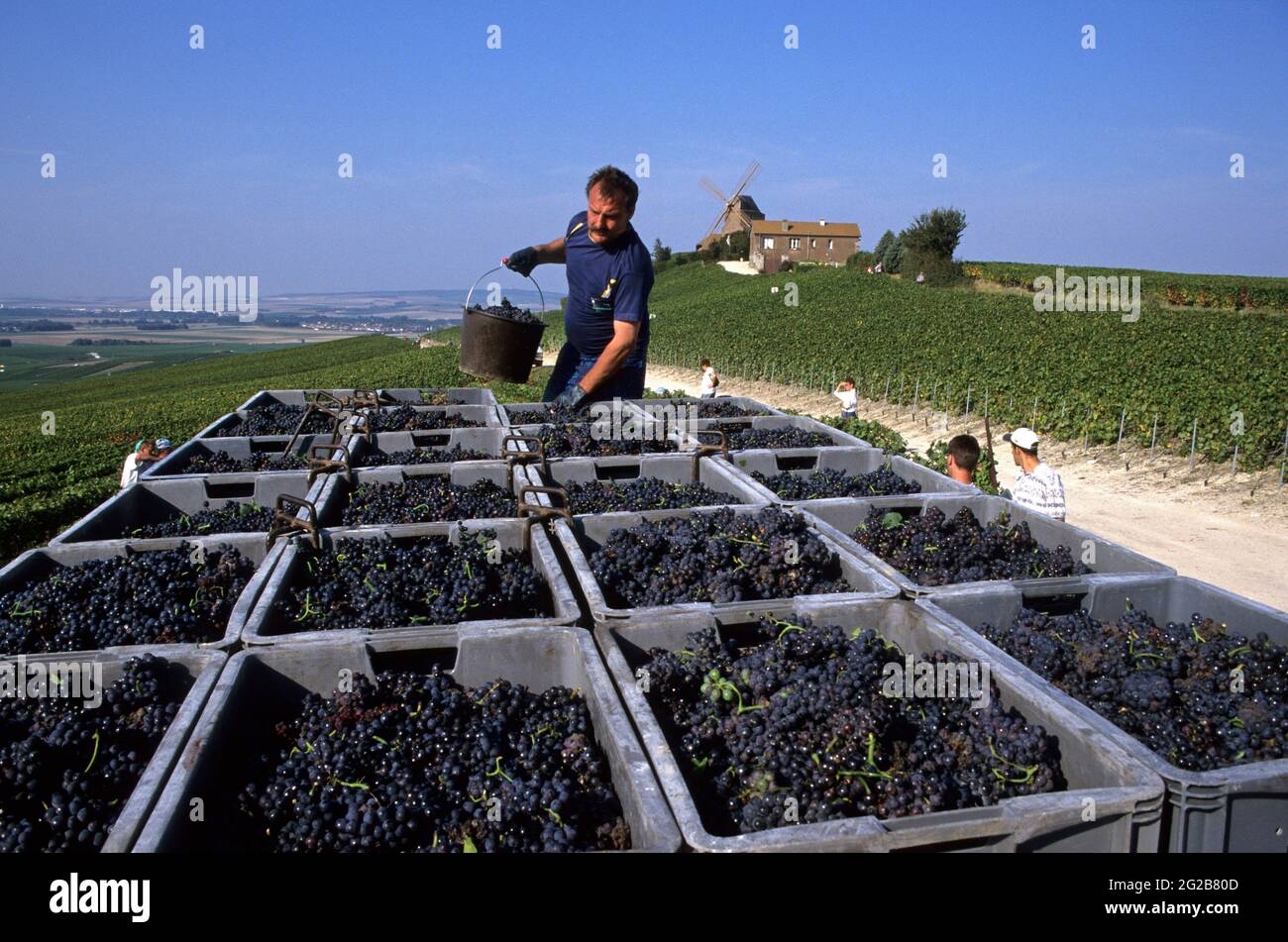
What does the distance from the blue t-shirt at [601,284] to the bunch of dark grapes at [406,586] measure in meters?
2.72

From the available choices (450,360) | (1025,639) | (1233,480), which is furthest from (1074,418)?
(450,360)

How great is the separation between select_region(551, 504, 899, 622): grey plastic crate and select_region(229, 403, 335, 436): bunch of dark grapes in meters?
3.43

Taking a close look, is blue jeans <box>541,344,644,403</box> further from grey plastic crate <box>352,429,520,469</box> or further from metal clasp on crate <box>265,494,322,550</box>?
metal clasp on crate <box>265,494,322,550</box>

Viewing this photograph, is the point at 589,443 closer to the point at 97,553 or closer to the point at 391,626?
the point at 391,626

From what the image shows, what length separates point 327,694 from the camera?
8.32ft

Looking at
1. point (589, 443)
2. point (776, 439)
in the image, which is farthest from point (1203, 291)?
point (589, 443)

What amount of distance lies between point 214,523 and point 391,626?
6.11ft

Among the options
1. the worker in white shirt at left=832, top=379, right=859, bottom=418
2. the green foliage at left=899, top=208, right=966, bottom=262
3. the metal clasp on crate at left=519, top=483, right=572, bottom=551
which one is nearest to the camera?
the metal clasp on crate at left=519, top=483, right=572, bottom=551

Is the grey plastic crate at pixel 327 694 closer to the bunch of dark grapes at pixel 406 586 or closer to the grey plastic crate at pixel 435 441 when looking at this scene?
the bunch of dark grapes at pixel 406 586

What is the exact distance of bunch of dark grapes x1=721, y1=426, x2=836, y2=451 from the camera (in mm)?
5387

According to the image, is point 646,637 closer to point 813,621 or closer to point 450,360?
point 813,621

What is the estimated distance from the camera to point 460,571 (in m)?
3.13

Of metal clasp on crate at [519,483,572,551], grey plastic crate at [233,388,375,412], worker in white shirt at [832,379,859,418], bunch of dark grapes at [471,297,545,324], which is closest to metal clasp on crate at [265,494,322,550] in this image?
metal clasp on crate at [519,483,572,551]
